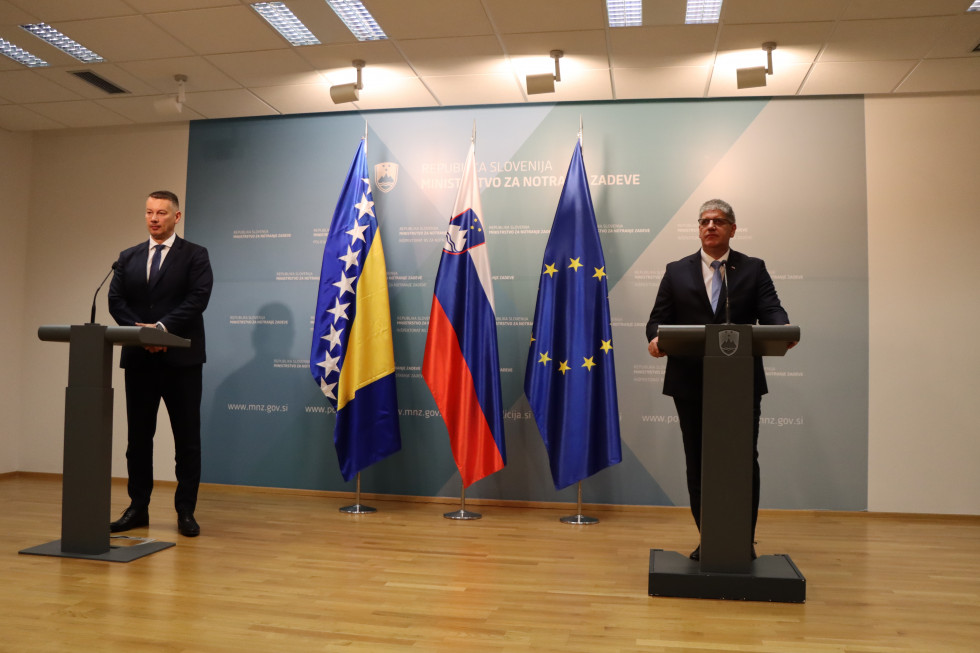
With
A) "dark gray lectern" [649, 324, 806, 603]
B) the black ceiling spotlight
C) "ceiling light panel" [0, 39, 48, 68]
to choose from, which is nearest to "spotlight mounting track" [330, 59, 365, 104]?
"ceiling light panel" [0, 39, 48, 68]

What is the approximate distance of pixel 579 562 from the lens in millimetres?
3545

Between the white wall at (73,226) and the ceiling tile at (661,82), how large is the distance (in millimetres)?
3310

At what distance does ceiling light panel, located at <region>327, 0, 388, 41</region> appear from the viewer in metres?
4.02

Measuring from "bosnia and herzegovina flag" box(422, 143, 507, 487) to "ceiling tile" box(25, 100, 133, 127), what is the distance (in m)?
2.80

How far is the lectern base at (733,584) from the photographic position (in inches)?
111

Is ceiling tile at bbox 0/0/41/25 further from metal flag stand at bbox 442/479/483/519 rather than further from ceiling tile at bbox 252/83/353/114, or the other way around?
metal flag stand at bbox 442/479/483/519

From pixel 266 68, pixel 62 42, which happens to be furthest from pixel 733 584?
pixel 62 42

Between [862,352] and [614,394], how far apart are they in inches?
66.2

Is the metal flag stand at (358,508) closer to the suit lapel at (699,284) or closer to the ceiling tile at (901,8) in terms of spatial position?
the suit lapel at (699,284)

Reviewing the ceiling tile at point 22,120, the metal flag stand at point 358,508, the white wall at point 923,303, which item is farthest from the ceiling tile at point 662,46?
the ceiling tile at point 22,120

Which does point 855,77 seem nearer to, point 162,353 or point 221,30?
point 221,30

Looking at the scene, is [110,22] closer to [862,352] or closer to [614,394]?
[614,394]

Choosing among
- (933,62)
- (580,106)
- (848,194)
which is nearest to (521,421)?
(580,106)

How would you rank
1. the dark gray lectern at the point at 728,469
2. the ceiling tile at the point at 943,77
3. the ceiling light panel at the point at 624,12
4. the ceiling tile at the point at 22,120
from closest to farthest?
the dark gray lectern at the point at 728,469, the ceiling light panel at the point at 624,12, the ceiling tile at the point at 943,77, the ceiling tile at the point at 22,120
